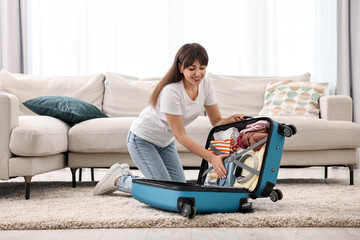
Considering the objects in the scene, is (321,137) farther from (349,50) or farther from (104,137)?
(349,50)

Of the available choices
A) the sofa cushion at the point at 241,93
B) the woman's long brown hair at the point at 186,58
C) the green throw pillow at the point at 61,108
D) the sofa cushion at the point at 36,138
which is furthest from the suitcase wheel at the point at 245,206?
the sofa cushion at the point at 241,93

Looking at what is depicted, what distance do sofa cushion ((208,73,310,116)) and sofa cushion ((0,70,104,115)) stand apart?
970mm

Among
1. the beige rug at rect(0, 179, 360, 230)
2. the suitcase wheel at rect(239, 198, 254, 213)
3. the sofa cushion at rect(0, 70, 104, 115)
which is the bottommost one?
the beige rug at rect(0, 179, 360, 230)

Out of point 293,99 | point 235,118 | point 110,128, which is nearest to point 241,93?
point 293,99

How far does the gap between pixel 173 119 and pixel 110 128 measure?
1.04 m

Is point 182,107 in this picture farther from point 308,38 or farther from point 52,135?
point 308,38

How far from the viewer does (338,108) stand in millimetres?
3395

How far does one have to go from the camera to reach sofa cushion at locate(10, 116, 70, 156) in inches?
→ 102

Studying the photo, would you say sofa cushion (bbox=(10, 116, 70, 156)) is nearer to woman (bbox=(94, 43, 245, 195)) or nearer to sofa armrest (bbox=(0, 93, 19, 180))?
sofa armrest (bbox=(0, 93, 19, 180))

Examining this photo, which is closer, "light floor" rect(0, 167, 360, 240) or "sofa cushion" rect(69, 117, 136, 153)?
"light floor" rect(0, 167, 360, 240)

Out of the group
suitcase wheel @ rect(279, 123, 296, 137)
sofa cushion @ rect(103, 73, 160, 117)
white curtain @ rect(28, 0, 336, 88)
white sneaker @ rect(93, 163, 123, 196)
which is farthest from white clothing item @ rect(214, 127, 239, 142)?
white curtain @ rect(28, 0, 336, 88)

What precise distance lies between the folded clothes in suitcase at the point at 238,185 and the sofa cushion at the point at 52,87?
1789 millimetres

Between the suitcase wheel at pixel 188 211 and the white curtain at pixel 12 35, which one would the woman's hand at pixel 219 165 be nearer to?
the suitcase wheel at pixel 188 211

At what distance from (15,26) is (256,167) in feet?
11.5
